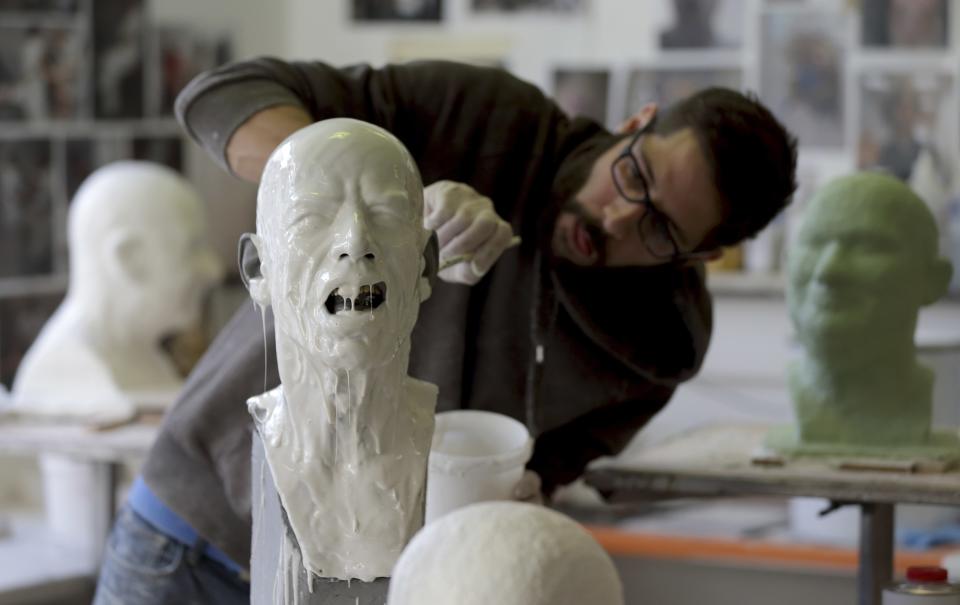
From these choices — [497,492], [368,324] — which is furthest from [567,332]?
[368,324]

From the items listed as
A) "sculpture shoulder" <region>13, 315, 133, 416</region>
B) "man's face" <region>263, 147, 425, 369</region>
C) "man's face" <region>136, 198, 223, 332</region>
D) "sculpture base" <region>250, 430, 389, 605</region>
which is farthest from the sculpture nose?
"man's face" <region>136, 198, 223, 332</region>

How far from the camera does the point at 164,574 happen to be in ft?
5.23

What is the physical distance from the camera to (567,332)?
169 centimetres

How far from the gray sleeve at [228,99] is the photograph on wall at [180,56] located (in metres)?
2.34

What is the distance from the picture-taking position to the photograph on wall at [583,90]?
3.52 m

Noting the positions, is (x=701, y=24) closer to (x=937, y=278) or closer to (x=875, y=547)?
(x=937, y=278)

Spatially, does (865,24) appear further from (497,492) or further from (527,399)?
(497,492)

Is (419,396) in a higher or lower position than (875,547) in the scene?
higher

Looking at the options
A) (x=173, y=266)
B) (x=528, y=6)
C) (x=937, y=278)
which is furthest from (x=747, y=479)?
(x=528, y=6)

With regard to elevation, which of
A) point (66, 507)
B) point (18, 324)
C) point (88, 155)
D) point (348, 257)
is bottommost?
point (66, 507)

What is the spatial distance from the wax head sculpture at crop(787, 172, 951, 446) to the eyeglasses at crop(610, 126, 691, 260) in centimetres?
44

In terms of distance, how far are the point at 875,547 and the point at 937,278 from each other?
1.47ft

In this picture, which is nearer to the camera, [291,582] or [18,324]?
[291,582]

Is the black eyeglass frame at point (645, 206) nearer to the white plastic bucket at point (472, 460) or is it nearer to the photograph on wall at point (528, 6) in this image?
the white plastic bucket at point (472, 460)
